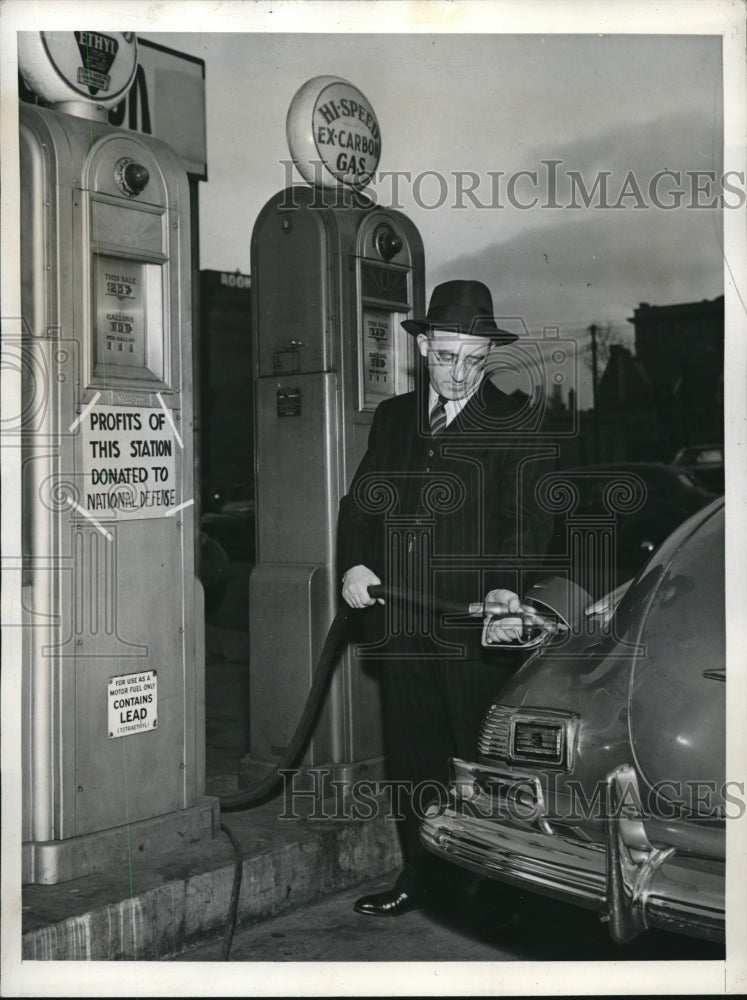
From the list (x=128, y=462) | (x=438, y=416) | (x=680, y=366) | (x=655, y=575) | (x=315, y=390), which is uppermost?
(x=680, y=366)

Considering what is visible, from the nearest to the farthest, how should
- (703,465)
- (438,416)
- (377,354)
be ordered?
(438,416), (377,354), (703,465)

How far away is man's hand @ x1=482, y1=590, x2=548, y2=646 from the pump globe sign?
1.90 meters

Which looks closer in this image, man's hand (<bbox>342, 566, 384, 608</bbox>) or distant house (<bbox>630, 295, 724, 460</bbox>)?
man's hand (<bbox>342, 566, 384, 608</bbox>)

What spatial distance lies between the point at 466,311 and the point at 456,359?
0.16 m

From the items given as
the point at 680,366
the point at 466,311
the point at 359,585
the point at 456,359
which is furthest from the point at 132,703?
the point at 680,366

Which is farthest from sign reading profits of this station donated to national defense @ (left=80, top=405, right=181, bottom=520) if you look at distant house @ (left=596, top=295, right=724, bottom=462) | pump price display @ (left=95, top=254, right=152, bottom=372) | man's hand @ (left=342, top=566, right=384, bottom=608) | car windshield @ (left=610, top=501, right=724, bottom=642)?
distant house @ (left=596, top=295, right=724, bottom=462)

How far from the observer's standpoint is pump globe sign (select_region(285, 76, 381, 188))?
15.0 feet

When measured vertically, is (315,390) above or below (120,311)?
below

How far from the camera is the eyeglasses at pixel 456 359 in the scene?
404cm

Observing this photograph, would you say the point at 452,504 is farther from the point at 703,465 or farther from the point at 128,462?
the point at 703,465

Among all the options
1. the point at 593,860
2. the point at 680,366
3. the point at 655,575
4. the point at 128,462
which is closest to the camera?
the point at 593,860

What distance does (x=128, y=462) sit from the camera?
3881 mm

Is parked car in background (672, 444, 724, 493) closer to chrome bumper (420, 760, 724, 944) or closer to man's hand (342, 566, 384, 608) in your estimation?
man's hand (342, 566, 384, 608)

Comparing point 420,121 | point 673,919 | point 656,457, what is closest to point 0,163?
point 420,121
